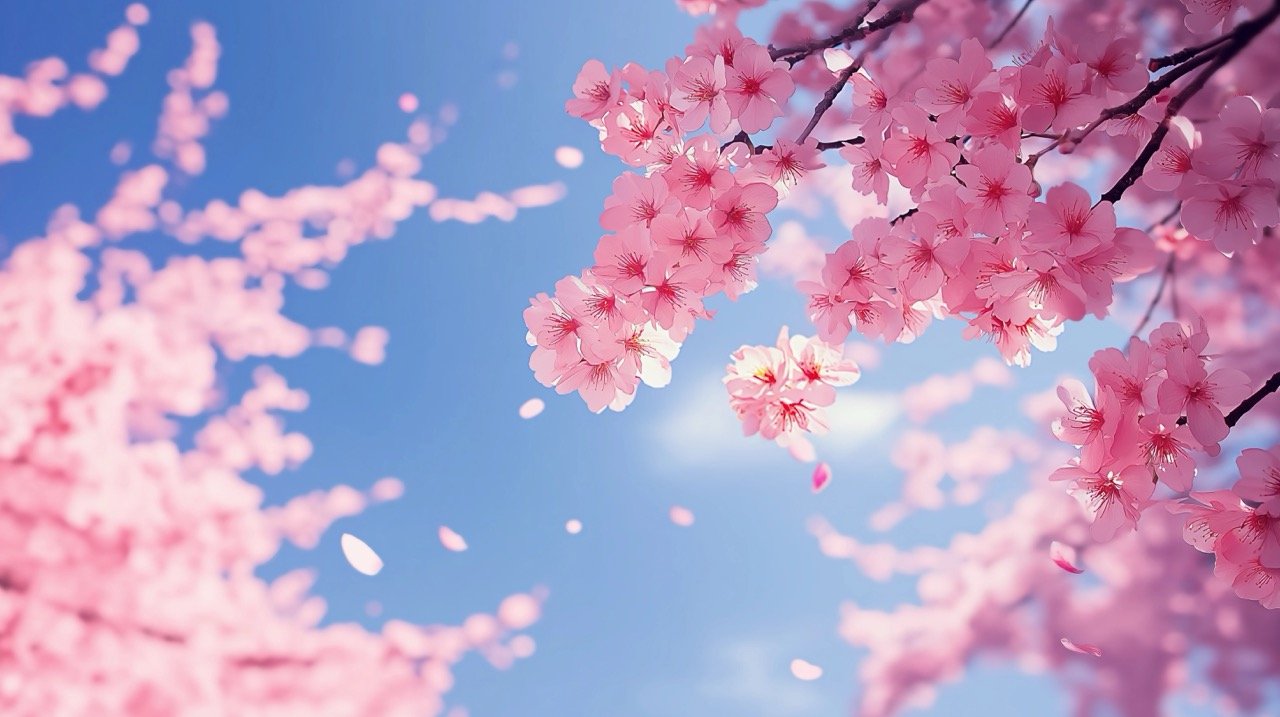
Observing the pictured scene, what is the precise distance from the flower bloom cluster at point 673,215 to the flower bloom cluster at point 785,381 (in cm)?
23

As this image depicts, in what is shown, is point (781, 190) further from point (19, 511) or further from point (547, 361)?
point (19, 511)

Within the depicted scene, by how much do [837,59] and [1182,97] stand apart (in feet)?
1.74

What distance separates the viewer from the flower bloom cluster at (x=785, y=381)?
166 cm

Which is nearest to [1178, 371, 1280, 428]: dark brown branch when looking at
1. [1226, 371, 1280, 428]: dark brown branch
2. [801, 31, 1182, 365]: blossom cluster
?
[1226, 371, 1280, 428]: dark brown branch

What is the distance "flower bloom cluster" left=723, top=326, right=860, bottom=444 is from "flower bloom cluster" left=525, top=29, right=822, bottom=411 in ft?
0.75

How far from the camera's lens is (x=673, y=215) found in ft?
4.54

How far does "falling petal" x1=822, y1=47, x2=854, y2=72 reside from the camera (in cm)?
136

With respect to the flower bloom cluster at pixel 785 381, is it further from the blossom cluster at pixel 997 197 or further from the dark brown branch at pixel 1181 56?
the dark brown branch at pixel 1181 56

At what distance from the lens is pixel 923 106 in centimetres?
131

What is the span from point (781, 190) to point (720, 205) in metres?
0.15

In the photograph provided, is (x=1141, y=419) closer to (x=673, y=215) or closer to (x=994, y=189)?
(x=994, y=189)

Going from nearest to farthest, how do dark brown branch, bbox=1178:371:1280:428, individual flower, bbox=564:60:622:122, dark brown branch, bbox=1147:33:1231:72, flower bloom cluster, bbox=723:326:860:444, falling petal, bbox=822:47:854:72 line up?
dark brown branch, bbox=1178:371:1280:428 < dark brown branch, bbox=1147:33:1231:72 < falling petal, bbox=822:47:854:72 < individual flower, bbox=564:60:622:122 < flower bloom cluster, bbox=723:326:860:444


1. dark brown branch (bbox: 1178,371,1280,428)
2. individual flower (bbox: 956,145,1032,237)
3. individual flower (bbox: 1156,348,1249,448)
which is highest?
individual flower (bbox: 956,145,1032,237)

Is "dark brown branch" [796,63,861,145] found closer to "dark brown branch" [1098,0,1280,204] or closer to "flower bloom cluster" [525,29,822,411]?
"flower bloom cluster" [525,29,822,411]
